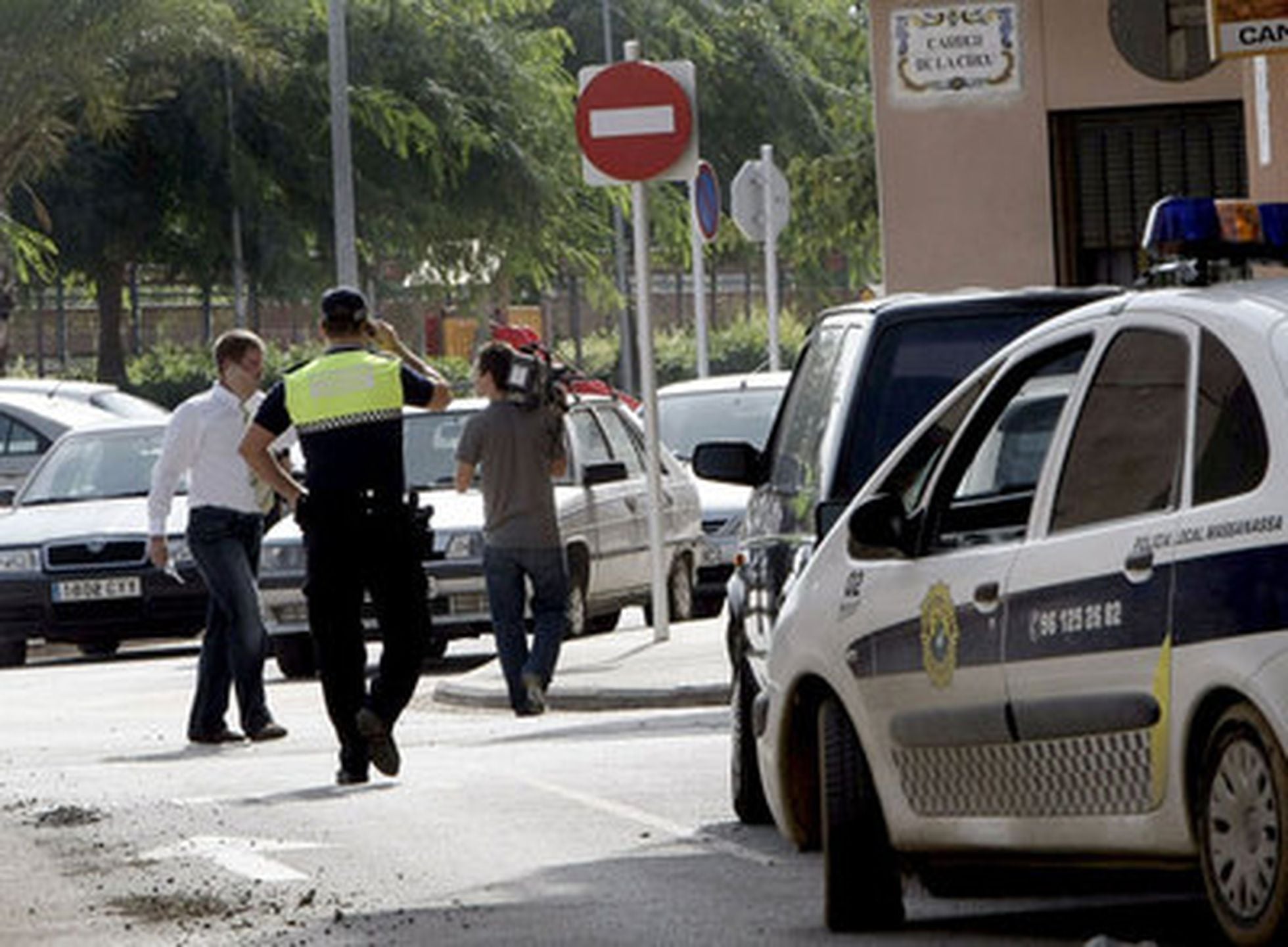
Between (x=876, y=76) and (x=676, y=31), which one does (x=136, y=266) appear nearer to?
(x=676, y=31)

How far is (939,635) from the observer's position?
30.6ft

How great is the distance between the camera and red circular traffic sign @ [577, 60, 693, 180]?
2206 cm

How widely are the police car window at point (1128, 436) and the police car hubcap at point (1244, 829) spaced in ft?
1.97

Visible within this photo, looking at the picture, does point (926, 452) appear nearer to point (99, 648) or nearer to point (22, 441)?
point (99, 648)

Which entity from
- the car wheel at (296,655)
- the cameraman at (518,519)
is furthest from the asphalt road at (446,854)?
the car wheel at (296,655)

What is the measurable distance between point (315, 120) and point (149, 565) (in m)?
28.8

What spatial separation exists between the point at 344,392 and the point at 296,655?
8009mm

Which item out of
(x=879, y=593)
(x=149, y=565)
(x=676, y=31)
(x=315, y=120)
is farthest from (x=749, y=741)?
(x=676, y=31)

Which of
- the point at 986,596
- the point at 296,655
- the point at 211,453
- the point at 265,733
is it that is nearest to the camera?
the point at 986,596

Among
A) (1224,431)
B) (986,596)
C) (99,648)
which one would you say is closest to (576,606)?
(99,648)

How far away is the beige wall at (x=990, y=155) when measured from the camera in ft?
72.9

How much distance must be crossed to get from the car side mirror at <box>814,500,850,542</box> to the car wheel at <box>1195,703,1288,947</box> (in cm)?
346

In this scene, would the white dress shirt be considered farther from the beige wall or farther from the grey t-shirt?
the beige wall

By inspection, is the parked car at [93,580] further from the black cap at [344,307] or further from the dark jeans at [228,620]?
the black cap at [344,307]
